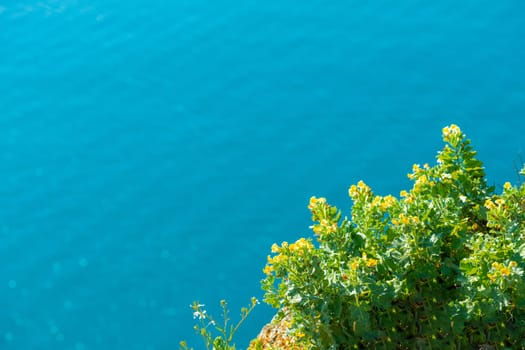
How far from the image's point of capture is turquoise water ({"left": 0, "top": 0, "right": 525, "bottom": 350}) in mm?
7250

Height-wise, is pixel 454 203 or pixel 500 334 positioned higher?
pixel 454 203

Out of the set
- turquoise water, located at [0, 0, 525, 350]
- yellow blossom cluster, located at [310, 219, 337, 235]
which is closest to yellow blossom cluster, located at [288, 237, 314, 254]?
yellow blossom cluster, located at [310, 219, 337, 235]

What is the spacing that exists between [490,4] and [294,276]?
6.79 metres

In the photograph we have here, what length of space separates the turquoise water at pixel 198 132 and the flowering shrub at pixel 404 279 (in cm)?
326

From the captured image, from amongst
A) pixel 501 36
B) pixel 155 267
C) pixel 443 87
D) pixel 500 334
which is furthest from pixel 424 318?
pixel 501 36

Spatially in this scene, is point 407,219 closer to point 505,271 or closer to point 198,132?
point 505,271

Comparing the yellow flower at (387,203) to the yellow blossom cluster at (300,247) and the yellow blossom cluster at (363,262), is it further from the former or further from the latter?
the yellow blossom cluster at (300,247)

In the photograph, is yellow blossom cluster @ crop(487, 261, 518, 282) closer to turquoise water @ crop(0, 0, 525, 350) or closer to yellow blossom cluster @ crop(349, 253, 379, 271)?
yellow blossom cluster @ crop(349, 253, 379, 271)

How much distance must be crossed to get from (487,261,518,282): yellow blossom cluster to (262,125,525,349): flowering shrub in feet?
0.06

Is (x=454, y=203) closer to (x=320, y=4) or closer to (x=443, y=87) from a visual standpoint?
(x=443, y=87)

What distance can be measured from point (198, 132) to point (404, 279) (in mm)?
5323

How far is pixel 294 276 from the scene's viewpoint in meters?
3.36

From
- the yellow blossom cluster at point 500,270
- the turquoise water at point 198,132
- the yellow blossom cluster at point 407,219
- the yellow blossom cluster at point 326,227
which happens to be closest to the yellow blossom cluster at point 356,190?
the yellow blossom cluster at point 326,227

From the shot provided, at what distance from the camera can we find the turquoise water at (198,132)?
7.25 m
